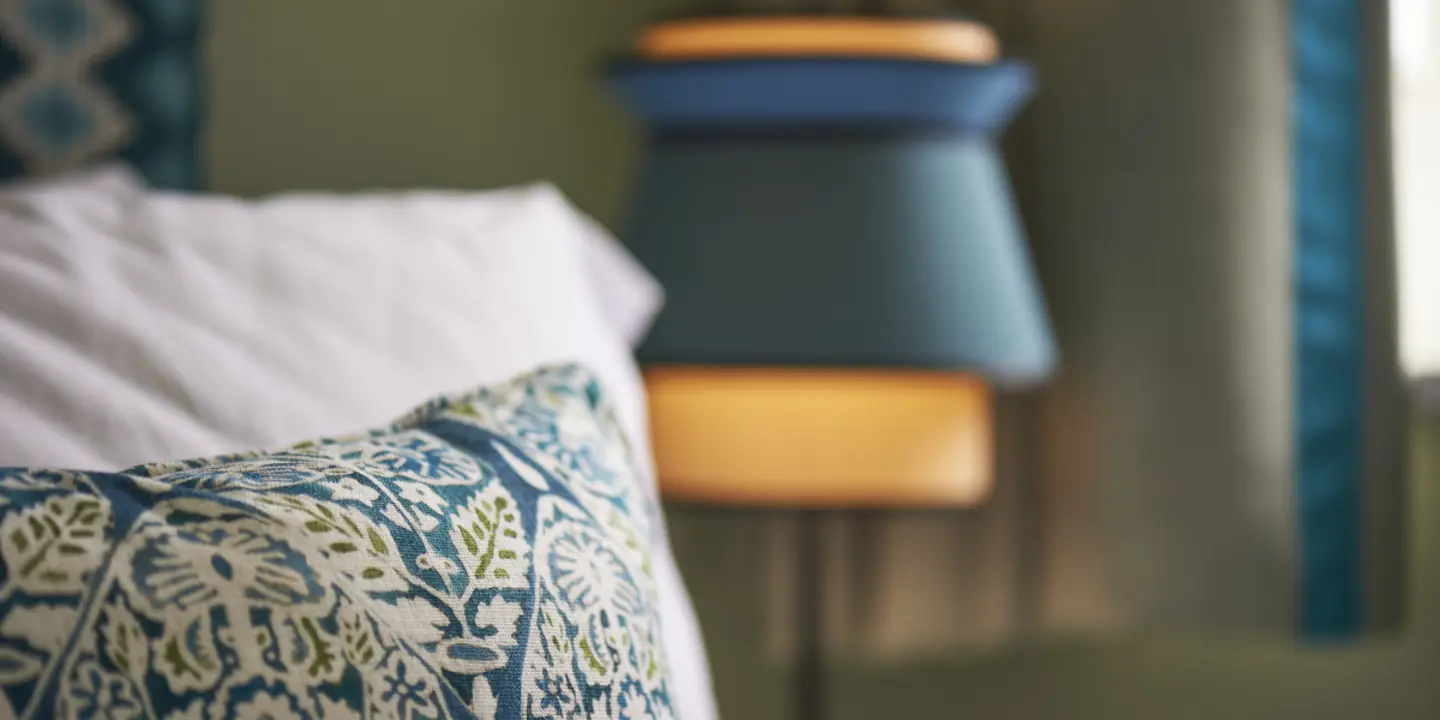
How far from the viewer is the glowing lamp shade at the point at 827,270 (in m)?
1.21

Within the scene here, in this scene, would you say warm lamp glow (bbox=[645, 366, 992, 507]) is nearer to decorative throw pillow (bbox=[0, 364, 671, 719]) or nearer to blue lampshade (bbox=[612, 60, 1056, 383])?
blue lampshade (bbox=[612, 60, 1056, 383])

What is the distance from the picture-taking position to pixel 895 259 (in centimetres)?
121

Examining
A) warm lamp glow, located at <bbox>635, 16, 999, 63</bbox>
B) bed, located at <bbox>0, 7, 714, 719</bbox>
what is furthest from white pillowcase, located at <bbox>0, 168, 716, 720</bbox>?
warm lamp glow, located at <bbox>635, 16, 999, 63</bbox>

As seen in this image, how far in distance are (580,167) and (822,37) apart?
39 cm

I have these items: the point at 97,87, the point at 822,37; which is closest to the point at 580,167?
the point at 822,37

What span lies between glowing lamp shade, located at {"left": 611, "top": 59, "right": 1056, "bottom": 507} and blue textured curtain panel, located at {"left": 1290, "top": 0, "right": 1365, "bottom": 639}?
0.38 m

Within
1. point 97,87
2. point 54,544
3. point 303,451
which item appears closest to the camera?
point 54,544

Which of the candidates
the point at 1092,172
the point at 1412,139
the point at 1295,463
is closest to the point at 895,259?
the point at 1092,172

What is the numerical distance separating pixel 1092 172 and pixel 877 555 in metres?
0.47

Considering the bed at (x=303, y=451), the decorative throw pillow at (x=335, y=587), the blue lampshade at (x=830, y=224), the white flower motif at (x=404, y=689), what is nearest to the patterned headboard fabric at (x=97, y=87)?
the bed at (x=303, y=451)

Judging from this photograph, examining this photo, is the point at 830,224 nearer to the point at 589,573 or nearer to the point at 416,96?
the point at 416,96

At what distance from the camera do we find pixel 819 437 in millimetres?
1271

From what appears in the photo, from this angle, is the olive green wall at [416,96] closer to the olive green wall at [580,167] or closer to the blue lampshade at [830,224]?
the olive green wall at [580,167]

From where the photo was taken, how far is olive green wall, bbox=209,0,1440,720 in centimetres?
125
